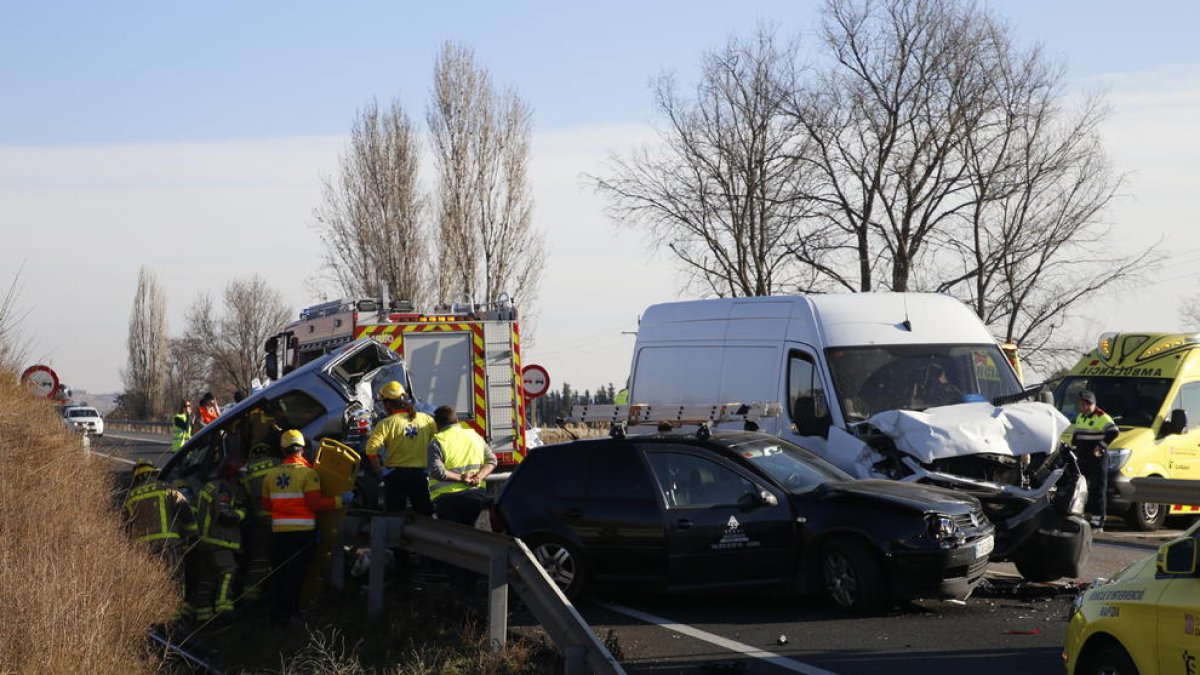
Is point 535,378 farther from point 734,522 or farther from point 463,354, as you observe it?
point 734,522

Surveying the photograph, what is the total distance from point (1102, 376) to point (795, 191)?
15.9 m

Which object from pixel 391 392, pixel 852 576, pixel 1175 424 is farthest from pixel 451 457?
pixel 1175 424

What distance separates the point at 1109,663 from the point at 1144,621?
40 cm

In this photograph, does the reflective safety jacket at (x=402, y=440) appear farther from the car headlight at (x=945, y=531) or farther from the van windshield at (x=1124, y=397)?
the van windshield at (x=1124, y=397)

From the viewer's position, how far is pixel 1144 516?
60.2 feet

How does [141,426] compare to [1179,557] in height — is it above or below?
above

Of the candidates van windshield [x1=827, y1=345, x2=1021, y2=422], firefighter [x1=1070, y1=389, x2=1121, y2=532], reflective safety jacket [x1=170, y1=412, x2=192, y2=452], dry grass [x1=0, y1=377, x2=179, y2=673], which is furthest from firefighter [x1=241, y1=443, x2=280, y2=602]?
reflective safety jacket [x1=170, y1=412, x2=192, y2=452]

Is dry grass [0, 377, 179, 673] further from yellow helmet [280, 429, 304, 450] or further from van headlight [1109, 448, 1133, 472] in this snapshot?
van headlight [1109, 448, 1133, 472]

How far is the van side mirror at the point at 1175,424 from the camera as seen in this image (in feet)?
60.3

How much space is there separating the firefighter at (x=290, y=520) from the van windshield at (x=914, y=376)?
5.21 metres

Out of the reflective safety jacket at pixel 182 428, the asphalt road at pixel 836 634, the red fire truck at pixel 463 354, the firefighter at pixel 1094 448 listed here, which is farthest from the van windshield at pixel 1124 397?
the reflective safety jacket at pixel 182 428

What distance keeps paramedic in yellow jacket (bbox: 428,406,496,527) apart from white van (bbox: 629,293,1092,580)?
11.0ft

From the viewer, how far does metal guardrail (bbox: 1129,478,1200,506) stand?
793 cm

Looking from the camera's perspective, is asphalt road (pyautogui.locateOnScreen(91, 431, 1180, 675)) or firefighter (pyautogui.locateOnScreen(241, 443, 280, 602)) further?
firefighter (pyautogui.locateOnScreen(241, 443, 280, 602))
